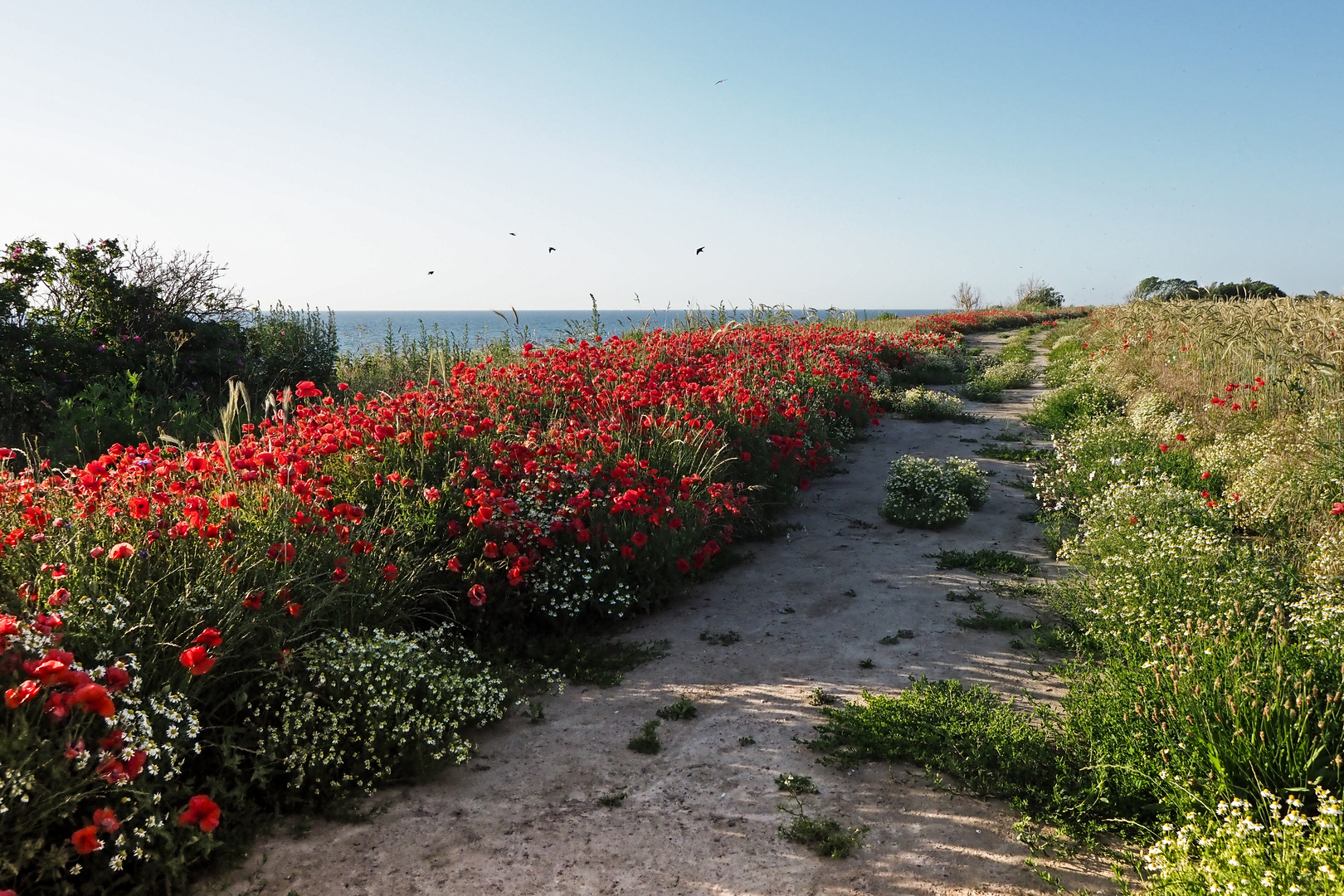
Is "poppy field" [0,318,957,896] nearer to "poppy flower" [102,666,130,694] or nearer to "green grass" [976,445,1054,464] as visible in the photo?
"poppy flower" [102,666,130,694]

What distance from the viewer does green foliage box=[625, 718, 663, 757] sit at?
363 centimetres

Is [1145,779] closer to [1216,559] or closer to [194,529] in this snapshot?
[1216,559]

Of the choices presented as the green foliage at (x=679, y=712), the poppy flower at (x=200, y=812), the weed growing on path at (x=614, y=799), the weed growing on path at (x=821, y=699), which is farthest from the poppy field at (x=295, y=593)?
the weed growing on path at (x=821, y=699)

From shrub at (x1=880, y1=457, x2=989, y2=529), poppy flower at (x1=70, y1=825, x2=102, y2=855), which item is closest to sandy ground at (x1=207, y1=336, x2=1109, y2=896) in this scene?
poppy flower at (x1=70, y1=825, x2=102, y2=855)

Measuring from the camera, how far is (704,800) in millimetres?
3246


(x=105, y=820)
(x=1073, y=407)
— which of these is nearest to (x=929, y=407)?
(x=1073, y=407)

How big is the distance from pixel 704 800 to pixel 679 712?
0.71 metres

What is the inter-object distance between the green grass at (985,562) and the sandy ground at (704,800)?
825 millimetres

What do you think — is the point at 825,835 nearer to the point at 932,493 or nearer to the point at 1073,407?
the point at 932,493

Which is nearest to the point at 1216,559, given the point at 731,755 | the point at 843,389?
the point at 731,755

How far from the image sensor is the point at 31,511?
132 inches

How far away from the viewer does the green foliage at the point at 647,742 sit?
143 inches

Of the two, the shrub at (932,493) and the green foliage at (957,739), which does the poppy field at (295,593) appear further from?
the green foliage at (957,739)

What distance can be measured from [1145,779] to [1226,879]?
680 mm
